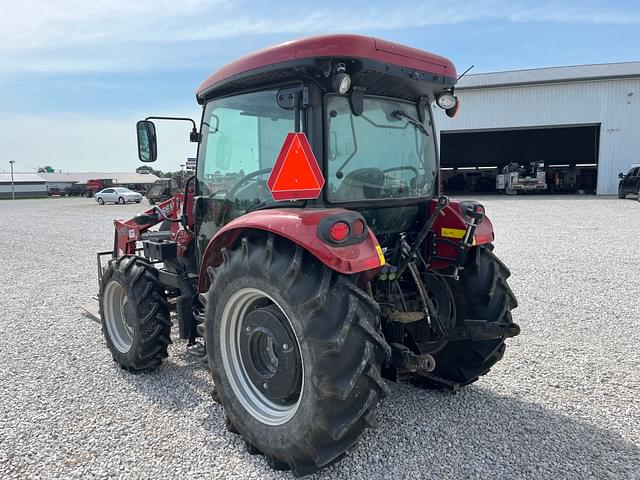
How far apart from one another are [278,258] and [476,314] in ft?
5.62

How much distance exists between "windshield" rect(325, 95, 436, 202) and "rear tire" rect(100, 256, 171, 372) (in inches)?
75.6

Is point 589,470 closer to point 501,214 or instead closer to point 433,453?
point 433,453

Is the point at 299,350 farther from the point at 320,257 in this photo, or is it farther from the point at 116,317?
the point at 116,317

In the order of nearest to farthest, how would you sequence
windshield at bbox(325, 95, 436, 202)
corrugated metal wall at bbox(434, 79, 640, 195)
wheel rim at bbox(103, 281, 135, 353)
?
windshield at bbox(325, 95, 436, 202)
wheel rim at bbox(103, 281, 135, 353)
corrugated metal wall at bbox(434, 79, 640, 195)

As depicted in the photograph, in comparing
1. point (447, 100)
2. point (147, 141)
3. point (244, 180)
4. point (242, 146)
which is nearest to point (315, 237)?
point (244, 180)

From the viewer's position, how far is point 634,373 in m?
4.01

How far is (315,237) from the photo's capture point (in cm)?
244

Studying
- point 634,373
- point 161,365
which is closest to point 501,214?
point 634,373

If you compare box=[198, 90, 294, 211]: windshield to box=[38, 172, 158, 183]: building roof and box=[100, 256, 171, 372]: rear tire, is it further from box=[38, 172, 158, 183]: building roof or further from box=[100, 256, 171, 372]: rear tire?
box=[38, 172, 158, 183]: building roof

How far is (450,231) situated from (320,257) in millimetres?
1458

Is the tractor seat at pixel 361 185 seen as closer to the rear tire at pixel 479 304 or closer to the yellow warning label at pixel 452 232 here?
the yellow warning label at pixel 452 232

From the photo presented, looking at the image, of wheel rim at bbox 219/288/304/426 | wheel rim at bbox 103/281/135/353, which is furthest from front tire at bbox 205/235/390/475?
wheel rim at bbox 103/281/135/353

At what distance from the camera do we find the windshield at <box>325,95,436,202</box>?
2.90 meters

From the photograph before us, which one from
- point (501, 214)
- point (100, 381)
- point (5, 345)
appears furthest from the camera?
point (501, 214)
